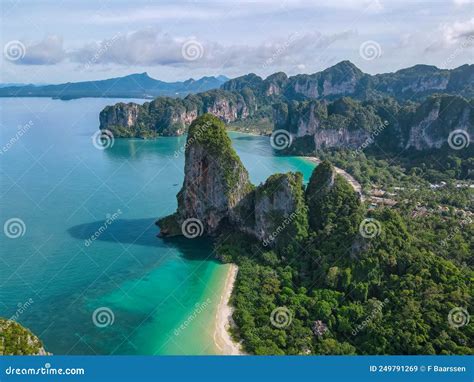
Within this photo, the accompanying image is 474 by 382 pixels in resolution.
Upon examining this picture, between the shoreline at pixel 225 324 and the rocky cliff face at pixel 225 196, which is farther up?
the rocky cliff face at pixel 225 196

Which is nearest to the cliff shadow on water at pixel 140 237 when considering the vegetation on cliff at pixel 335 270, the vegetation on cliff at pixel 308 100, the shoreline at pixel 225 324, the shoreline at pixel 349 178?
the vegetation on cliff at pixel 335 270

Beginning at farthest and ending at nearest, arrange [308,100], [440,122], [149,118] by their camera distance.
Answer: [308,100] → [149,118] → [440,122]

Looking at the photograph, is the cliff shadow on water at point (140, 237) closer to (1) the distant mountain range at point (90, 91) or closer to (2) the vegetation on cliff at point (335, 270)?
(2) the vegetation on cliff at point (335, 270)

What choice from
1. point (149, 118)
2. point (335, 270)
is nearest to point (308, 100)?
point (149, 118)

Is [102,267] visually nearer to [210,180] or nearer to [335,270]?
[210,180]

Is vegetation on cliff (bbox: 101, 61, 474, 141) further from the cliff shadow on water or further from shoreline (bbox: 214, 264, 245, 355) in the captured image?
shoreline (bbox: 214, 264, 245, 355)

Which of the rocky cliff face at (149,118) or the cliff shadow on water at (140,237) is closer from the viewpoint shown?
the cliff shadow on water at (140,237)
